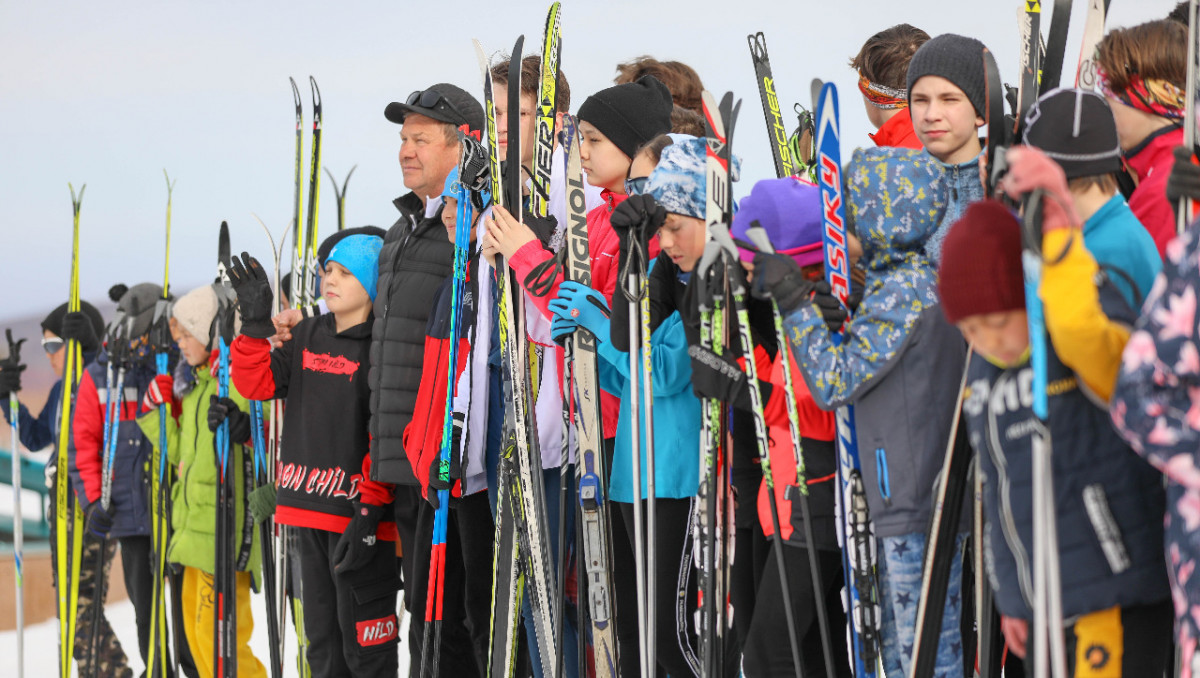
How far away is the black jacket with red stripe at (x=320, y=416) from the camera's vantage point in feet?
10.4

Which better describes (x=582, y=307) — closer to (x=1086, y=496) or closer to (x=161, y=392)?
(x=1086, y=496)

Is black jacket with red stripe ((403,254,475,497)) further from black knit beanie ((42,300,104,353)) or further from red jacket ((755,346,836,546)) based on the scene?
black knit beanie ((42,300,104,353))

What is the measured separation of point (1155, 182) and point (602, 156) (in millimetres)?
1266

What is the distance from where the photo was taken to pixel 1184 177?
151cm

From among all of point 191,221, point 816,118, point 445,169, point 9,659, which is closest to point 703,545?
point 816,118

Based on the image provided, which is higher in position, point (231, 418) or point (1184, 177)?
point (1184, 177)

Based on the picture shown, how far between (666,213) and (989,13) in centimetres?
268

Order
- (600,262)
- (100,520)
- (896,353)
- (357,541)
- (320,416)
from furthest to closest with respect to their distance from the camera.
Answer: (100,520)
(320,416)
(357,541)
(600,262)
(896,353)

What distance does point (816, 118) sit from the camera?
2018mm

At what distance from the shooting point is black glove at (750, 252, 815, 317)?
1857 mm

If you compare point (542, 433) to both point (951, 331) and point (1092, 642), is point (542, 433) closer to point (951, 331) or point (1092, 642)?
point (951, 331)

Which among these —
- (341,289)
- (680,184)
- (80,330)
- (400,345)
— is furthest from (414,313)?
(80,330)

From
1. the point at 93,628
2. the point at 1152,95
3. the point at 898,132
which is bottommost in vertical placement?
the point at 93,628

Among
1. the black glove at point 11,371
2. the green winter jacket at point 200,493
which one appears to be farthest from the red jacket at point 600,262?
the black glove at point 11,371
